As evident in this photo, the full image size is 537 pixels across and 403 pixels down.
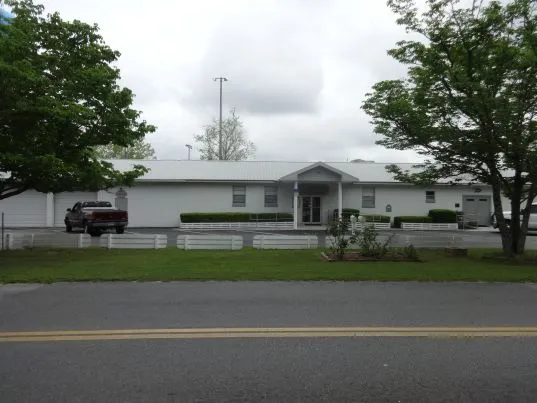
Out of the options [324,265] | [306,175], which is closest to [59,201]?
[306,175]

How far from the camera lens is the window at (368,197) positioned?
115ft

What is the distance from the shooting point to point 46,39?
15.2 metres

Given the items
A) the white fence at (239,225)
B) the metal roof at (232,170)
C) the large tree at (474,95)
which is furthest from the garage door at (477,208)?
the large tree at (474,95)

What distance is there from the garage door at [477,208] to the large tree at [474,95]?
20.0 metres

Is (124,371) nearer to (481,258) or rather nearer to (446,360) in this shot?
(446,360)

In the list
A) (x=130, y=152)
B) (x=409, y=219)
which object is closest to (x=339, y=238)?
(x=409, y=219)

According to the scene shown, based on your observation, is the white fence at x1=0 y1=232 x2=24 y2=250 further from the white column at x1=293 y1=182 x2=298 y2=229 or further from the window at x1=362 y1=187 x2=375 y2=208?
the window at x1=362 y1=187 x2=375 y2=208

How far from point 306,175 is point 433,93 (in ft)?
54.6

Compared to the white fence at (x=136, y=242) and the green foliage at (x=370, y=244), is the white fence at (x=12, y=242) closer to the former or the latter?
the white fence at (x=136, y=242)

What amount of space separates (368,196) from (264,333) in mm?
29421

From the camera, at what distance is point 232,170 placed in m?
35.1

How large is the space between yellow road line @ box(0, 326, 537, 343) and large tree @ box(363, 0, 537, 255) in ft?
28.5

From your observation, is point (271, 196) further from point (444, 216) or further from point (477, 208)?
point (477, 208)

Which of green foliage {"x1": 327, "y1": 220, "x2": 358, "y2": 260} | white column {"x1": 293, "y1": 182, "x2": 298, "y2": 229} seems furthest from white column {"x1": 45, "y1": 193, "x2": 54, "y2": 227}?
green foliage {"x1": 327, "y1": 220, "x2": 358, "y2": 260}
